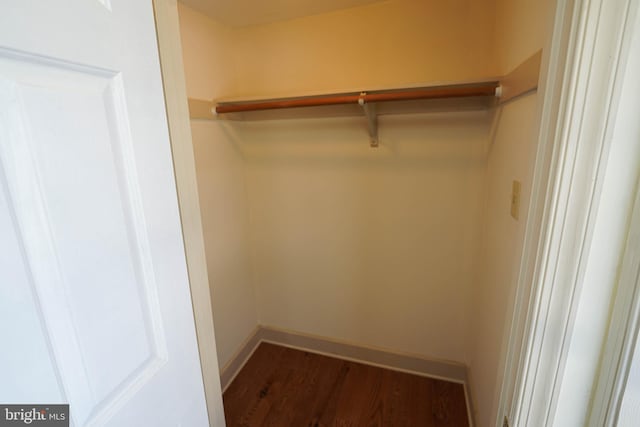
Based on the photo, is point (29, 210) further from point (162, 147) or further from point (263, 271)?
point (263, 271)

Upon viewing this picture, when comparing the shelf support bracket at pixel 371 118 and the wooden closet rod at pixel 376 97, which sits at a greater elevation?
the wooden closet rod at pixel 376 97

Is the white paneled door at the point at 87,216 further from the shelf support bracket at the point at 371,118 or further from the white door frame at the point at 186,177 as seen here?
the shelf support bracket at the point at 371,118

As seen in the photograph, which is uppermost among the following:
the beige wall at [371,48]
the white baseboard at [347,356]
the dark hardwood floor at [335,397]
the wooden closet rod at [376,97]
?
the beige wall at [371,48]

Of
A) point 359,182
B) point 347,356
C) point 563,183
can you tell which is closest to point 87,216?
point 563,183

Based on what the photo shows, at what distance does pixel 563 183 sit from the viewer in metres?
0.44

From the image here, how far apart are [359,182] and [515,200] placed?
910mm

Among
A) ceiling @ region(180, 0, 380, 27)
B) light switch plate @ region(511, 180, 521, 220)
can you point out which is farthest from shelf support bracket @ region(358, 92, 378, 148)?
light switch plate @ region(511, 180, 521, 220)

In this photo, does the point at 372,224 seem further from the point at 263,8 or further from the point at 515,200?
the point at 263,8

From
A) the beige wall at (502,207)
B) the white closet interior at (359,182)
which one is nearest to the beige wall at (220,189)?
the white closet interior at (359,182)

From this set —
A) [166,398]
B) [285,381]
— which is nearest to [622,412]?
[166,398]

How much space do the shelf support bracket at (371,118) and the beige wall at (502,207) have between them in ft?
1.85

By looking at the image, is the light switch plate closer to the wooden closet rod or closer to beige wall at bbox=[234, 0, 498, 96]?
the wooden closet rod

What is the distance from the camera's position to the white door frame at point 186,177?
0.64 metres

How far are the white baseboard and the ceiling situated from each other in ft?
6.70
